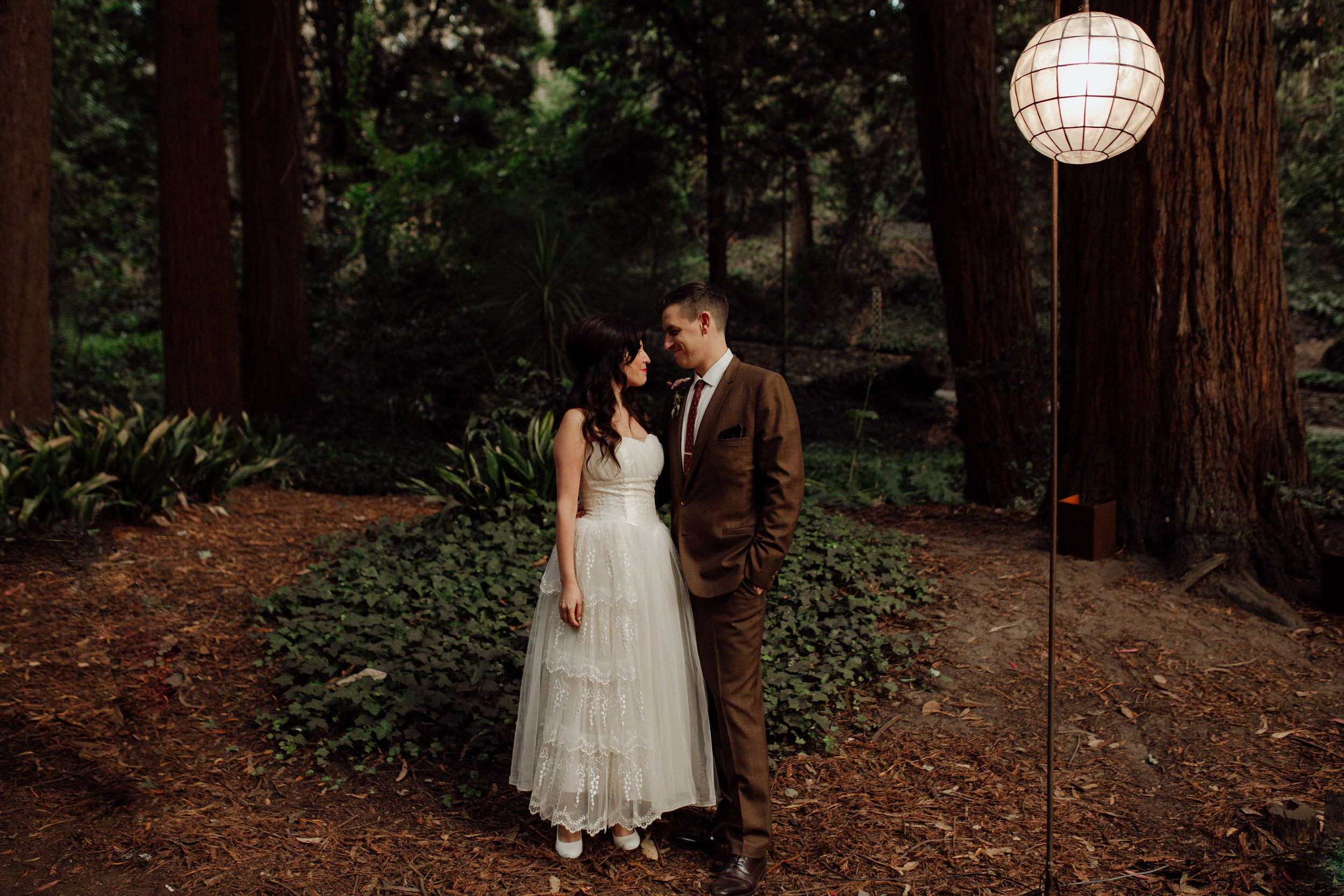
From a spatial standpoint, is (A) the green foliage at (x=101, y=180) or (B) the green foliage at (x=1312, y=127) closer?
(B) the green foliage at (x=1312, y=127)

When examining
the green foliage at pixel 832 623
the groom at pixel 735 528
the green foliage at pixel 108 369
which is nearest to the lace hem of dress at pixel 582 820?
the groom at pixel 735 528

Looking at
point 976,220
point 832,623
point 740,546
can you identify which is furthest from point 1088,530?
point 976,220

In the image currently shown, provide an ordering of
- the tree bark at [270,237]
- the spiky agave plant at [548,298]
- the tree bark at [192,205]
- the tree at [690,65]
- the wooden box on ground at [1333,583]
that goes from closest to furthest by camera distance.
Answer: the wooden box on ground at [1333,583], the tree bark at [192,205], the spiky agave plant at [548,298], the tree bark at [270,237], the tree at [690,65]

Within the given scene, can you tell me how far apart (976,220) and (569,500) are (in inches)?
222

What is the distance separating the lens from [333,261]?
40.3 ft

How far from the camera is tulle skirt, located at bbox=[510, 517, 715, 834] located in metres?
2.91

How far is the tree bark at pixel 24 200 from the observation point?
6.57m

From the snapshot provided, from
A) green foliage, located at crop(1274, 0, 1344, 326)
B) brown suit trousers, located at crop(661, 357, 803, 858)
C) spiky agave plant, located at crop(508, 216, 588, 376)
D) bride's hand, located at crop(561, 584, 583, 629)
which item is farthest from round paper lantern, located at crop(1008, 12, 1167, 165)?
spiky agave plant, located at crop(508, 216, 588, 376)

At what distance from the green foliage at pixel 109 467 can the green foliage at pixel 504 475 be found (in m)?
1.75

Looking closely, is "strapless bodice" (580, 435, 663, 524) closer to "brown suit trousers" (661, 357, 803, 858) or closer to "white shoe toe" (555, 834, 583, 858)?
"brown suit trousers" (661, 357, 803, 858)

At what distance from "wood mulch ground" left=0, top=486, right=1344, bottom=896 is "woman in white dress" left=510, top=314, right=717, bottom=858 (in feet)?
1.12

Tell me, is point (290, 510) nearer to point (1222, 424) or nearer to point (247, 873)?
point (247, 873)

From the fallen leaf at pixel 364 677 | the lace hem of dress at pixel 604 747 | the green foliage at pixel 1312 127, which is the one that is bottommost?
the fallen leaf at pixel 364 677

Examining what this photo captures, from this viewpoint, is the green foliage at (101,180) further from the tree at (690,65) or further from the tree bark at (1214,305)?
the tree bark at (1214,305)
